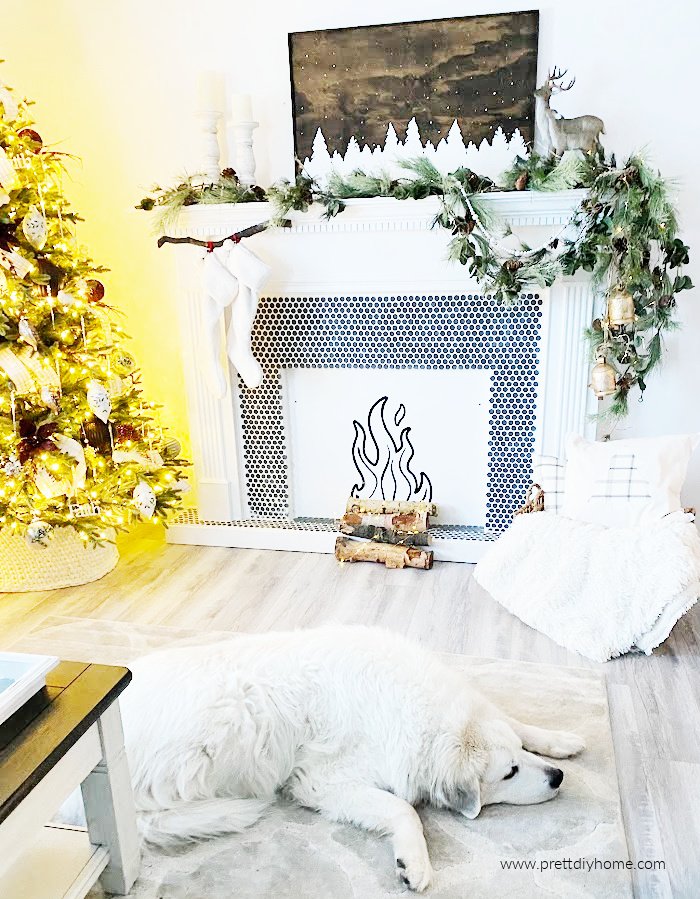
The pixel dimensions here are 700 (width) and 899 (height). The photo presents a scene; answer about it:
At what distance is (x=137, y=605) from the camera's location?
8.75 feet

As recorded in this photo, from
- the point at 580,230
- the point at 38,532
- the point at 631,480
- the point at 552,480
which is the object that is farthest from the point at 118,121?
Answer: the point at 631,480

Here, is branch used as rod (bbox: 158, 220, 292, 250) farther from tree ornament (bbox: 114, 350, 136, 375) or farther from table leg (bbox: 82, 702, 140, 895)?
table leg (bbox: 82, 702, 140, 895)

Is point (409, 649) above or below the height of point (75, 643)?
above

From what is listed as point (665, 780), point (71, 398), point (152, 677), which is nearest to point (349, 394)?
point (71, 398)

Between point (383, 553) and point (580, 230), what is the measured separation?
4.76ft

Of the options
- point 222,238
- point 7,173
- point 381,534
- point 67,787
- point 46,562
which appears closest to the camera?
point 67,787

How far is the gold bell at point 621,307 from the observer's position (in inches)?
98.1

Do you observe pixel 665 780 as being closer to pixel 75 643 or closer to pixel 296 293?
→ pixel 75 643

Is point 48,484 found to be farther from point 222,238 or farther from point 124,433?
point 222,238

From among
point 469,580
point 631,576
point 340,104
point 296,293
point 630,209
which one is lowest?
point 469,580

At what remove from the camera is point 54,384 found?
2.51 metres

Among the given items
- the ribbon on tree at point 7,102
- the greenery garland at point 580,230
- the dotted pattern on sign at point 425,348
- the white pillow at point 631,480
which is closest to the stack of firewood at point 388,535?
the dotted pattern on sign at point 425,348

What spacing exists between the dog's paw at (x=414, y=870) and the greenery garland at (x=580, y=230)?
179cm

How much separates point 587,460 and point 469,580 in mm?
673
